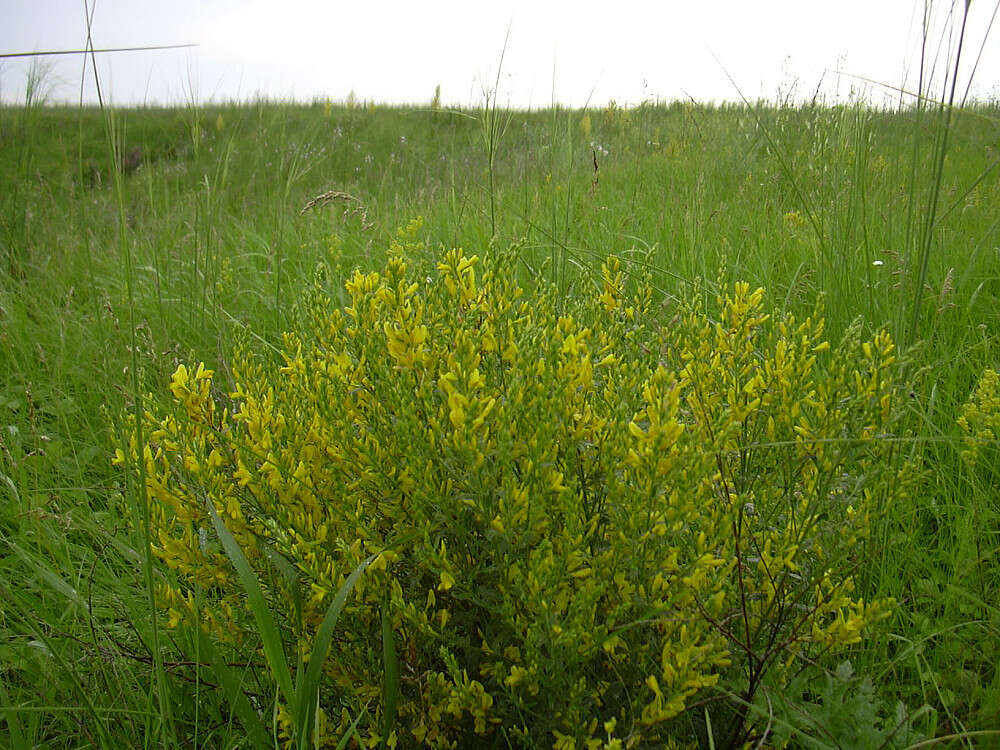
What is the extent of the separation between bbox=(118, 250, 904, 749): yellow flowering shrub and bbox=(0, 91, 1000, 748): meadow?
98mm

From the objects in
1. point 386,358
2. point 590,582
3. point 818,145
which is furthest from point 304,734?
point 818,145

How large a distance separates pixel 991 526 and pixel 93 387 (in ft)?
10.4

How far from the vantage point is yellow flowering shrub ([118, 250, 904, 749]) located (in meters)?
1.13

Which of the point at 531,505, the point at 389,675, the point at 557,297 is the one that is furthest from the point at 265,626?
the point at 557,297

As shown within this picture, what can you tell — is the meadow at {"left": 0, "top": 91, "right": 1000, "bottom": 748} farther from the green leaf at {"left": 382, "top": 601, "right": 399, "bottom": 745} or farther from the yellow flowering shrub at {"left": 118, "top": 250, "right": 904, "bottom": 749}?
the green leaf at {"left": 382, "top": 601, "right": 399, "bottom": 745}

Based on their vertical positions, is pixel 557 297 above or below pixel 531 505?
above

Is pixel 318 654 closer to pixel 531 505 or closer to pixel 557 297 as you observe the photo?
pixel 531 505

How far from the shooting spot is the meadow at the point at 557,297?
1483 millimetres

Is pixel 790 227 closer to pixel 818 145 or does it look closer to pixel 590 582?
pixel 818 145

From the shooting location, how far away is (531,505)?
115 cm

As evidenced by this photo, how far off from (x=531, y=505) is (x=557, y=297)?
4.62ft

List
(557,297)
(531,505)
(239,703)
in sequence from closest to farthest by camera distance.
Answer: (531,505)
(239,703)
(557,297)

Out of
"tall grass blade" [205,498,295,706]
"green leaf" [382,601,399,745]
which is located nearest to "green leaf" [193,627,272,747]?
"tall grass blade" [205,498,295,706]

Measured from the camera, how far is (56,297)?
4.30m
